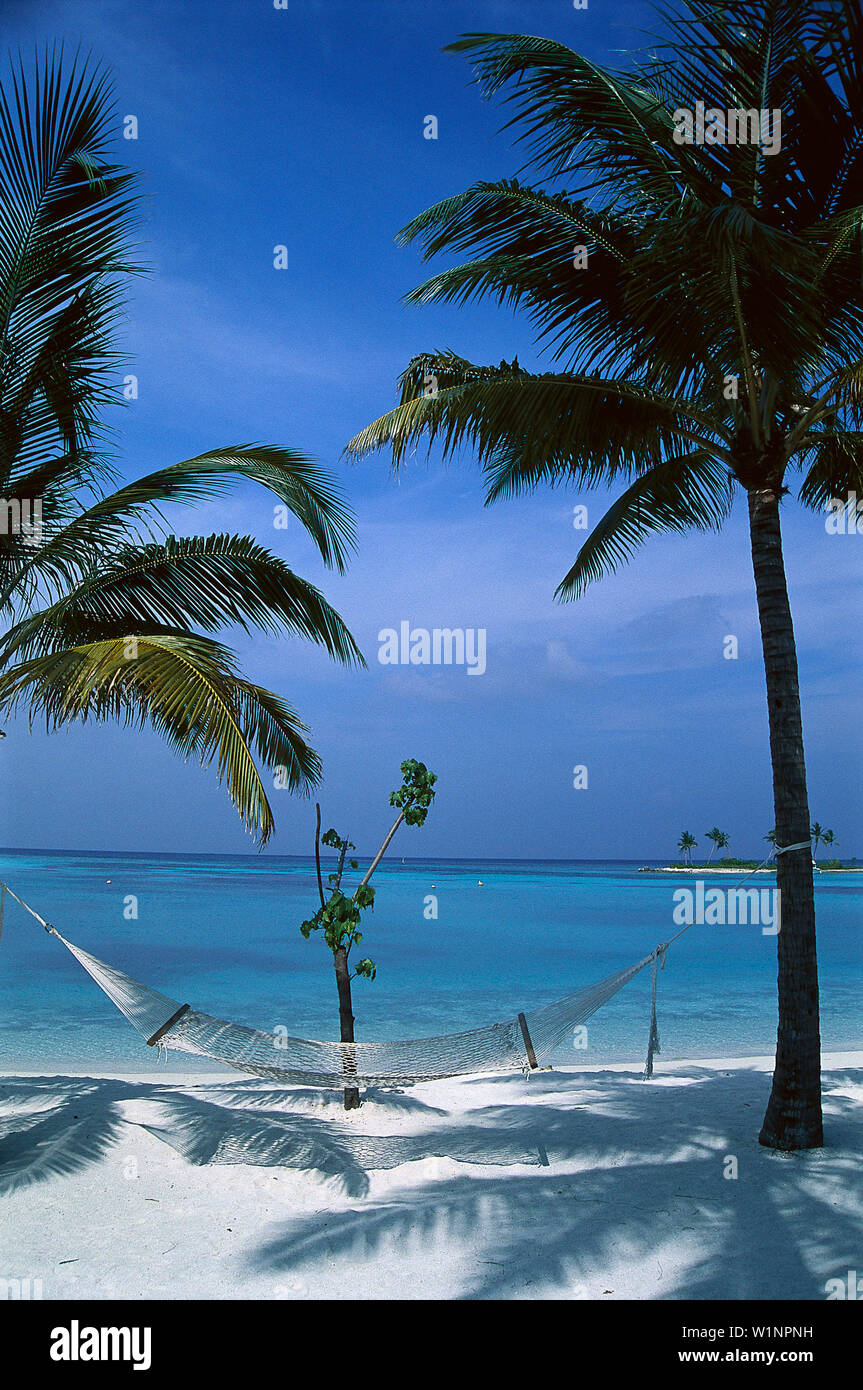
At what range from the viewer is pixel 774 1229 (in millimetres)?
2412

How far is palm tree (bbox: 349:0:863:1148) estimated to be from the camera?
9.08 feet

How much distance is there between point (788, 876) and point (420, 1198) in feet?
5.27

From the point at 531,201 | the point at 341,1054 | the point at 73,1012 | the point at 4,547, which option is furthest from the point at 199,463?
the point at 73,1012

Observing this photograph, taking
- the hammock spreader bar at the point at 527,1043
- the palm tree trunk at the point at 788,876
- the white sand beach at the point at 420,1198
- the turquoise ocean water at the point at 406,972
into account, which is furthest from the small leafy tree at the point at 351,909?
the turquoise ocean water at the point at 406,972

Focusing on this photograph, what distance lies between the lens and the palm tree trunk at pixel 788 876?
9.81ft

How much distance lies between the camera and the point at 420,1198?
2.77 metres

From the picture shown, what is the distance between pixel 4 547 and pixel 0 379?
1.86 ft

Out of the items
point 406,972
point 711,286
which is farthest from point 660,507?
point 406,972

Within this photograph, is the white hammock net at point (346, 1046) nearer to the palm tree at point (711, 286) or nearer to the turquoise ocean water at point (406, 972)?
the palm tree at point (711, 286)

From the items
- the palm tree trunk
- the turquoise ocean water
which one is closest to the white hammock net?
the palm tree trunk

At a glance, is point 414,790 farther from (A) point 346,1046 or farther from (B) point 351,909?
(A) point 346,1046

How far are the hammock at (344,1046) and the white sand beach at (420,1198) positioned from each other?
0.30 m

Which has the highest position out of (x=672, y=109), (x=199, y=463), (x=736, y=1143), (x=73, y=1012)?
(x=672, y=109)
